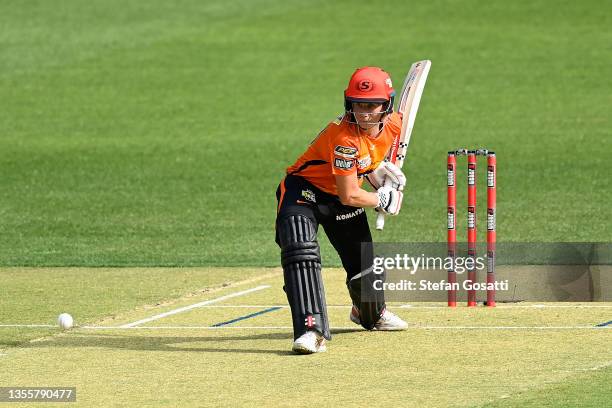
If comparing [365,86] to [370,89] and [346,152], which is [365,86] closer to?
[370,89]

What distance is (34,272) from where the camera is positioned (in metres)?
13.9

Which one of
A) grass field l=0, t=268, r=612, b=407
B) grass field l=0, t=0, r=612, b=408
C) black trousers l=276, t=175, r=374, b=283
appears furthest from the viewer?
black trousers l=276, t=175, r=374, b=283

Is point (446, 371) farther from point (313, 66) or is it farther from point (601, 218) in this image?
point (313, 66)

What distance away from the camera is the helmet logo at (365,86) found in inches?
383

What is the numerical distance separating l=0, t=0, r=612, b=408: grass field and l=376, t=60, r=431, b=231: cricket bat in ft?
4.09

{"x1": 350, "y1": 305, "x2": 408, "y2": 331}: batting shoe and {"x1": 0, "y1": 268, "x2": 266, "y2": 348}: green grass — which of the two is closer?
{"x1": 350, "y1": 305, "x2": 408, "y2": 331}: batting shoe

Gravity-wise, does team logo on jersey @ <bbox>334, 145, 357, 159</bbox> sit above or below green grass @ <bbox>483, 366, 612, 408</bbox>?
above

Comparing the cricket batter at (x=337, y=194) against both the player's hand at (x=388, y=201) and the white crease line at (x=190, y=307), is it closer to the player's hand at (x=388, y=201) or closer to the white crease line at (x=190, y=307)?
the player's hand at (x=388, y=201)

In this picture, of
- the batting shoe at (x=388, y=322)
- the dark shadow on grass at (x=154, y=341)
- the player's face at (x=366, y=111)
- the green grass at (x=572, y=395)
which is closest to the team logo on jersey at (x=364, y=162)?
the player's face at (x=366, y=111)

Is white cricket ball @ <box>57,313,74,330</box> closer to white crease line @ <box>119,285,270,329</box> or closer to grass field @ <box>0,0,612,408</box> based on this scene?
grass field @ <box>0,0,612,408</box>

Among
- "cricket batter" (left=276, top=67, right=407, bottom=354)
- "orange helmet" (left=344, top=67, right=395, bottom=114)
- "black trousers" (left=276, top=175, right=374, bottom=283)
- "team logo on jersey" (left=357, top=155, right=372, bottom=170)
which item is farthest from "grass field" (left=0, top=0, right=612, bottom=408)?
"orange helmet" (left=344, top=67, right=395, bottom=114)

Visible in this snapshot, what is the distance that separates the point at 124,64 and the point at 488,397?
72.2 feet

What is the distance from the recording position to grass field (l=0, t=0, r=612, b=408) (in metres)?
9.13

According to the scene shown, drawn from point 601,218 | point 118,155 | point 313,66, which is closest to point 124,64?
point 313,66
